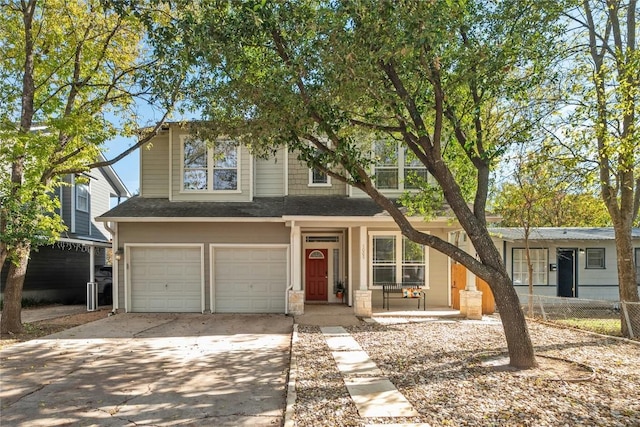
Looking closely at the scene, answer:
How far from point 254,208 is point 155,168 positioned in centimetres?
363

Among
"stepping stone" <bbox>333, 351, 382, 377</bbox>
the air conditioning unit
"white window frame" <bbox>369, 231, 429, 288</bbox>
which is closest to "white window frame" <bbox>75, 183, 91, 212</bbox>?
the air conditioning unit

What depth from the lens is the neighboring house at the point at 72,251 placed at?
16.5 metres

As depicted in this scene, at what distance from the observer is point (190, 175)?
13648 mm

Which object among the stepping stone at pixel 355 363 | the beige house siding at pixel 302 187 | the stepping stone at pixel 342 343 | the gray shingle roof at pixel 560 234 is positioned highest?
the beige house siding at pixel 302 187

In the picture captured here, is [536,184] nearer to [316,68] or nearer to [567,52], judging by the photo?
[567,52]

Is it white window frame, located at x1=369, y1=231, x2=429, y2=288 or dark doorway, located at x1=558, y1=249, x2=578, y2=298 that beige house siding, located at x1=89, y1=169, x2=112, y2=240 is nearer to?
white window frame, located at x1=369, y1=231, x2=429, y2=288

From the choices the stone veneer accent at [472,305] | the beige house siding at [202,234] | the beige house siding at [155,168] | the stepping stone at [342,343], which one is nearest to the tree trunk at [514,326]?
the stepping stone at [342,343]

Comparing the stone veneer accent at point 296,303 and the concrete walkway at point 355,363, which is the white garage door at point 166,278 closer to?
the concrete walkway at point 355,363

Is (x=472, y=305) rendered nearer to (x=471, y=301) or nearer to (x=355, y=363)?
(x=471, y=301)

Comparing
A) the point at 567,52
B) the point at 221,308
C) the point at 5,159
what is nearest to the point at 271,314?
the point at 221,308

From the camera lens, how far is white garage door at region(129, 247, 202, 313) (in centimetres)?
1308

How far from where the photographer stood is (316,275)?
14.5 m

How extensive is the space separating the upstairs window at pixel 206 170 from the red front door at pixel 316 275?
11.4ft

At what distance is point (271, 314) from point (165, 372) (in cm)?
615
